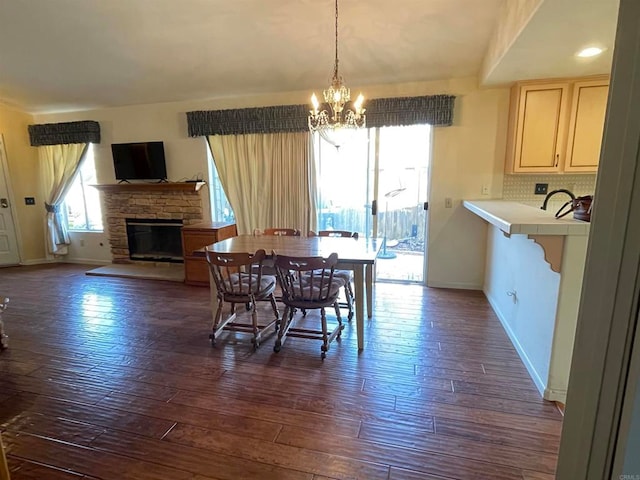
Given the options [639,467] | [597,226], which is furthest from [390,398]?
[597,226]

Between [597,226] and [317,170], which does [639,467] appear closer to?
[597,226]

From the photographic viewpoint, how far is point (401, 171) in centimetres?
416

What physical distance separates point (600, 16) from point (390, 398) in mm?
2685

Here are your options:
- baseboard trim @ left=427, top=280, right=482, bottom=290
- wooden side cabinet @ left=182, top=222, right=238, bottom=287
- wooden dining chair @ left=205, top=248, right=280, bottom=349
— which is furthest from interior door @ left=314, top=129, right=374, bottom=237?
wooden dining chair @ left=205, top=248, right=280, bottom=349

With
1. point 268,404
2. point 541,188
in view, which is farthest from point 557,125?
point 268,404

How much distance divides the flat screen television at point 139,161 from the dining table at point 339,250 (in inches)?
93.8

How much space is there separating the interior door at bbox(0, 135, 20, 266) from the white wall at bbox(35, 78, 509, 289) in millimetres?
2520

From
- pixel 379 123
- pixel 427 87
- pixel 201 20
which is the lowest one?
pixel 379 123

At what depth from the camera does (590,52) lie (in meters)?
2.58

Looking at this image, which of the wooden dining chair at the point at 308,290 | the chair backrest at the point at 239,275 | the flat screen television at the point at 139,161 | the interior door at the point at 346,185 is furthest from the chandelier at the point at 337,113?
the flat screen television at the point at 139,161

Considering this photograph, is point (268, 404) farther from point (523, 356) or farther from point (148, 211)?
point (148, 211)

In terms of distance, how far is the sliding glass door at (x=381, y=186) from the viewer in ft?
13.4

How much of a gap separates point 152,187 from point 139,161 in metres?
0.45

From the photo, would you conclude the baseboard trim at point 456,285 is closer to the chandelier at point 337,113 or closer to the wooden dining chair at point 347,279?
the wooden dining chair at point 347,279
